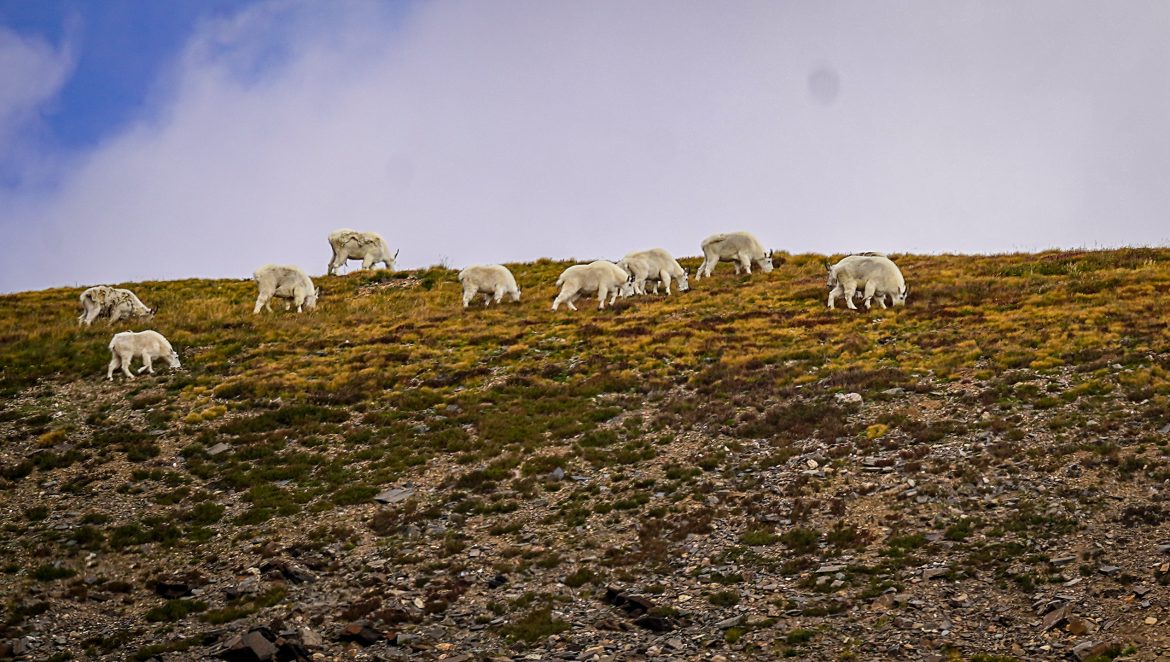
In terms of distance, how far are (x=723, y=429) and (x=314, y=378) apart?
13896 millimetres

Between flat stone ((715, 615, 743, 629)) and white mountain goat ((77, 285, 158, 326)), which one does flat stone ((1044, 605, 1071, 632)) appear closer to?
flat stone ((715, 615, 743, 629))

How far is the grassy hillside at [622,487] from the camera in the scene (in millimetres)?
15195

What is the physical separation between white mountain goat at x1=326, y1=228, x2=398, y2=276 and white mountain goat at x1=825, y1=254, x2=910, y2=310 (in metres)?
23.8

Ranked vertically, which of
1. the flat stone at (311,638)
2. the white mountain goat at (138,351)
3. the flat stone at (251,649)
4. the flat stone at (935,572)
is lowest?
the flat stone at (311,638)

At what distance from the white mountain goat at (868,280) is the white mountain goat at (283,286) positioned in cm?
2127

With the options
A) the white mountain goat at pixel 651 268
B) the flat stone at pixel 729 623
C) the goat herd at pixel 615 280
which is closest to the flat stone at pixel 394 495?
the flat stone at pixel 729 623

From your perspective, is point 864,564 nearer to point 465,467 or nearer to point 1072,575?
point 1072,575

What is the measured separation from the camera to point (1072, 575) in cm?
1482

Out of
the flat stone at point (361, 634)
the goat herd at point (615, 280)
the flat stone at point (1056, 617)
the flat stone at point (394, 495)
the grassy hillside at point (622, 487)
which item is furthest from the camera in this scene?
the goat herd at point (615, 280)

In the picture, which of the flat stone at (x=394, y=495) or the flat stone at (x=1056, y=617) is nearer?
the flat stone at (x=1056, y=617)

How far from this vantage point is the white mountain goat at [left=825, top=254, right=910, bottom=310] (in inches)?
1373

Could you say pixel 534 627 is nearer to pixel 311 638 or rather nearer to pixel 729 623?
pixel 729 623

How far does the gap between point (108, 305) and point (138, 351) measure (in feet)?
27.9

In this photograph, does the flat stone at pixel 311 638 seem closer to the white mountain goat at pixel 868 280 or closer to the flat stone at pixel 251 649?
the flat stone at pixel 251 649
